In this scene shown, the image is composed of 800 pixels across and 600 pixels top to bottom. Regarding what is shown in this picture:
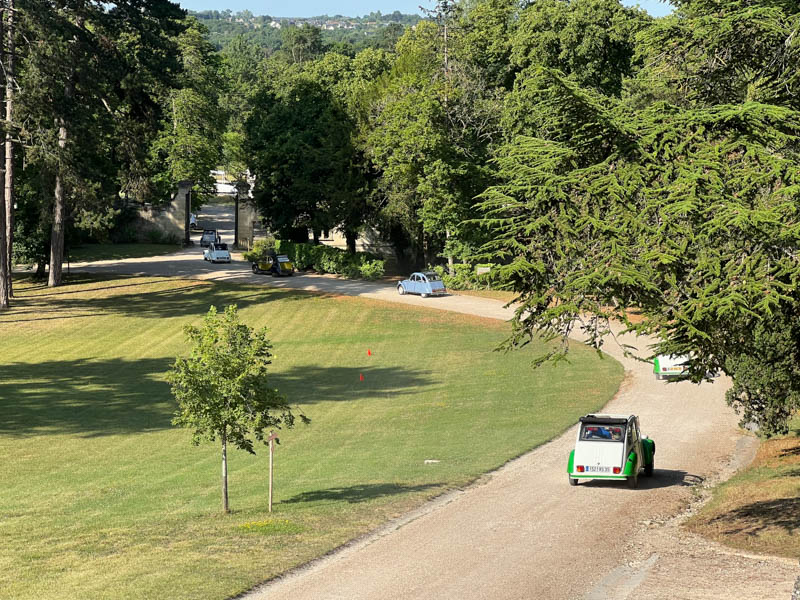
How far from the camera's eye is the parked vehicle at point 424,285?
6688cm

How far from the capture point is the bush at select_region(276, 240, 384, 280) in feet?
248

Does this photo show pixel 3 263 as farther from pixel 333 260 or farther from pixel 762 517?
pixel 762 517

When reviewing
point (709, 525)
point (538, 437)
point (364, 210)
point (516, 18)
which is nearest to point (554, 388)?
point (538, 437)

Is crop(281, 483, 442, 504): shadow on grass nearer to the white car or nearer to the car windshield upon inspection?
the car windshield

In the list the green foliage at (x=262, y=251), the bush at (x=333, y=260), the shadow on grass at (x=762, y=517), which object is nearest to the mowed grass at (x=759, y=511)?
the shadow on grass at (x=762, y=517)

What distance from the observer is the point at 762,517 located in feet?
71.6

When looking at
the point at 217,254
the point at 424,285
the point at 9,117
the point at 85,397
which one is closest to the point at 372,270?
the point at 424,285

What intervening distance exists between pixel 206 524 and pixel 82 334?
37.2m

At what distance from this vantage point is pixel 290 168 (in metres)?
77.8

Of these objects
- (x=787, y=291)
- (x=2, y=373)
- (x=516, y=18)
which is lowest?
(x=2, y=373)

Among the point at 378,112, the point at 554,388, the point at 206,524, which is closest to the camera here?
the point at 206,524

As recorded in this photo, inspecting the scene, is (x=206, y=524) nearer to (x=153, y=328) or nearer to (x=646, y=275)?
(x=646, y=275)

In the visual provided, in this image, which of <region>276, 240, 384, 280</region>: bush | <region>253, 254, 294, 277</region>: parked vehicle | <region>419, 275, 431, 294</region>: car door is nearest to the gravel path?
<region>419, 275, 431, 294</region>: car door

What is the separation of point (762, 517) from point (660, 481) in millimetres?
4680
